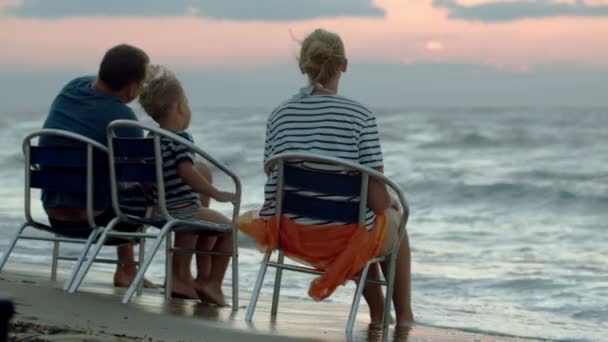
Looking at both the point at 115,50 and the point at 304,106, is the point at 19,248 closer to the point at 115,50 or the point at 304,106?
the point at 115,50

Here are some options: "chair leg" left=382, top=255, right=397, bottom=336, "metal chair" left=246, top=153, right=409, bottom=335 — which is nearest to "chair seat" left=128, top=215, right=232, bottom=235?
"metal chair" left=246, top=153, right=409, bottom=335

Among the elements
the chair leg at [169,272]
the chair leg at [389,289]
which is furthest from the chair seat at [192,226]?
the chair leg at [389,289]

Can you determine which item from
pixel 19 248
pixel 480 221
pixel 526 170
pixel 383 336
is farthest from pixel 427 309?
pixel 526 170

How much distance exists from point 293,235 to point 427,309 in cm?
210

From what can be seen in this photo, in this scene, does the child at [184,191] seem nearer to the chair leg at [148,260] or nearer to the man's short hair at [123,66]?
the man's short hair at [123,66]

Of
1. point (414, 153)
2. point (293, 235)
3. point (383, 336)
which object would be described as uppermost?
point (293, 235)

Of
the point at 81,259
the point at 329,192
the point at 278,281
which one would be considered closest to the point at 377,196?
the point at 329,192

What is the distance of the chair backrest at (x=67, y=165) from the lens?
182 inches

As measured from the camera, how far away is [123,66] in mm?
4816

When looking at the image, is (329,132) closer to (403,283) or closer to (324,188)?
(324,188)

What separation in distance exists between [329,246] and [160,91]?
1195 millimetres

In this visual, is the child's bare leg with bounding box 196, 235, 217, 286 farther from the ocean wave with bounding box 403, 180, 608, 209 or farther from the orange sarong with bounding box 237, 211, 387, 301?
the ocean wave with bounding box 403, 180, 608, 209

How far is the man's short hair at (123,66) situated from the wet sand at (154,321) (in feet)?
3.10

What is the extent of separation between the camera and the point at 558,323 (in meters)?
5.92
